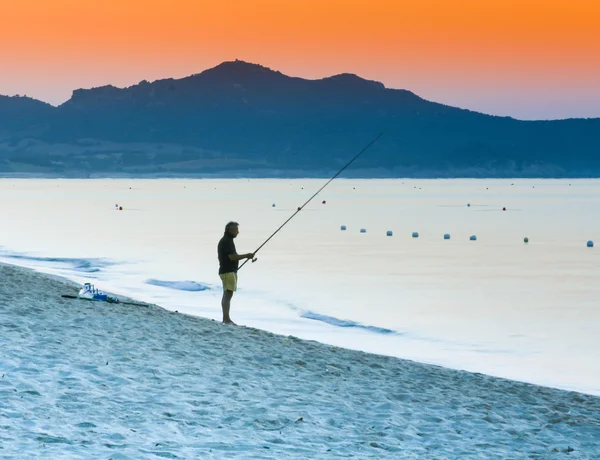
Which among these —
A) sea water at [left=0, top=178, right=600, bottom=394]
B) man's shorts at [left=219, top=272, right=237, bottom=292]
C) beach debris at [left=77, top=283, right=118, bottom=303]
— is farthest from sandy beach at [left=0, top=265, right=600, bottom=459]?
sea water at [left=0, top=178, right=600, bottom=394]

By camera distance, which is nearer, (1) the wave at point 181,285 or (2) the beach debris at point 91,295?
(2) the beach debris at point 91,295

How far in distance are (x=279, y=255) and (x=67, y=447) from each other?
109ft

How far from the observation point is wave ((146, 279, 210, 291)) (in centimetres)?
2780

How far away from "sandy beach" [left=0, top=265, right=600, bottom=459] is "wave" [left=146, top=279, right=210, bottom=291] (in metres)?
13.9

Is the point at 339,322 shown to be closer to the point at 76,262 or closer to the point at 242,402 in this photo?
the point at 242,402

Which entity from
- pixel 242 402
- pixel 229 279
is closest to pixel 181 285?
pixel 229 279

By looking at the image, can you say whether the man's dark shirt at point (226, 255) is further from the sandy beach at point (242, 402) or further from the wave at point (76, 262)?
the wave at point (76, 262)

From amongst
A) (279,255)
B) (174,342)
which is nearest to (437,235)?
(279,255)

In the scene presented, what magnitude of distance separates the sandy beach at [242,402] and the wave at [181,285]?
13.9 m

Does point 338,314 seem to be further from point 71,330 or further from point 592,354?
point 71,330

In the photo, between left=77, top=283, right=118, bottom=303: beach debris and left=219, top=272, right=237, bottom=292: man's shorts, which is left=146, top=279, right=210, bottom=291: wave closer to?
left=77, top=283, right=118, bottom=303: beach debris

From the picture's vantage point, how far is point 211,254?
131 ft

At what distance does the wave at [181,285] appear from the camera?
27795mm

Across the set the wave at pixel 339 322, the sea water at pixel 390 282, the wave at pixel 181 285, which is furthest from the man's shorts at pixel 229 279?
A: the wave at pixel 181 285
